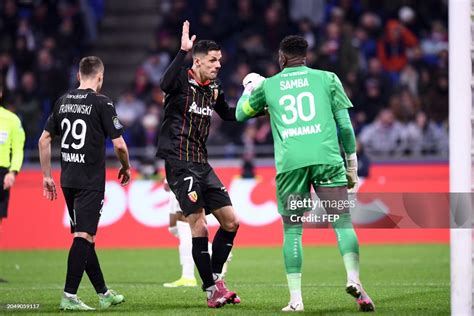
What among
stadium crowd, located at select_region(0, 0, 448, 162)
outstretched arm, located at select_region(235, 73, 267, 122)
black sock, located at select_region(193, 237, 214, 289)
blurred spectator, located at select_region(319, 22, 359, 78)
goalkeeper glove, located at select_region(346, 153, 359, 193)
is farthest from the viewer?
blurred spectator, located at select_region(319, 22, 359, 78)

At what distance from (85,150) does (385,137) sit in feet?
41.9

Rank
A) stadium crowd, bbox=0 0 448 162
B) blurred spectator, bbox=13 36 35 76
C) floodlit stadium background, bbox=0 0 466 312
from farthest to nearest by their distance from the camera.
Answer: blurred spectator, bbox=13 36 35 76, stadium crowd, bbox=0 0 448 162, floodlit stadium background, bbox=0 0 466 312

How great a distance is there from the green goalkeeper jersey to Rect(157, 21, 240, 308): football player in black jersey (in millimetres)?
1247

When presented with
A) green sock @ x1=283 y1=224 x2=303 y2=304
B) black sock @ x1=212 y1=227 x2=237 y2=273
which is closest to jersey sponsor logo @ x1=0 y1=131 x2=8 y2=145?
black sock @ x1=212 y1=227 x2=237 y2=273

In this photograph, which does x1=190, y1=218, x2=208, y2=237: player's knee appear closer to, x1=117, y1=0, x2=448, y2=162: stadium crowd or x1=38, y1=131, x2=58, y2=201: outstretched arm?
x1=38, y1=131, x2=58, y2=201: outstretched arm

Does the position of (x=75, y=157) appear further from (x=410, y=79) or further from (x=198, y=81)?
(x=410, y=79)

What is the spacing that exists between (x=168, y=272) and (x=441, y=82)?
10.4m

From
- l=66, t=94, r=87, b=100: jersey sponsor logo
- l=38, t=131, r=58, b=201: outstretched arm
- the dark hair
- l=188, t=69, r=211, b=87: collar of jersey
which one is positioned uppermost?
the dark hair

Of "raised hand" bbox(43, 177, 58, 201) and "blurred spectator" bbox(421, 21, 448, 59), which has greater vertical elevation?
"blurred spectator" bbox(421, 21, 448, 59)

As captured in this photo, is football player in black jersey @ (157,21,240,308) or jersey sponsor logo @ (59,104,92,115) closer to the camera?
jersey sponsor logo @ (59,104,92,115)

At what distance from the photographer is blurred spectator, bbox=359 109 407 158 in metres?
20.7

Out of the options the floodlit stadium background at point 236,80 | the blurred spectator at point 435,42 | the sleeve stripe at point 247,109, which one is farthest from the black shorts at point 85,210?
the blurred spectator at point 435,42

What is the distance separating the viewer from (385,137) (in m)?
20.8

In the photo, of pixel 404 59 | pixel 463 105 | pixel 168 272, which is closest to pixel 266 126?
pixel 404 59
